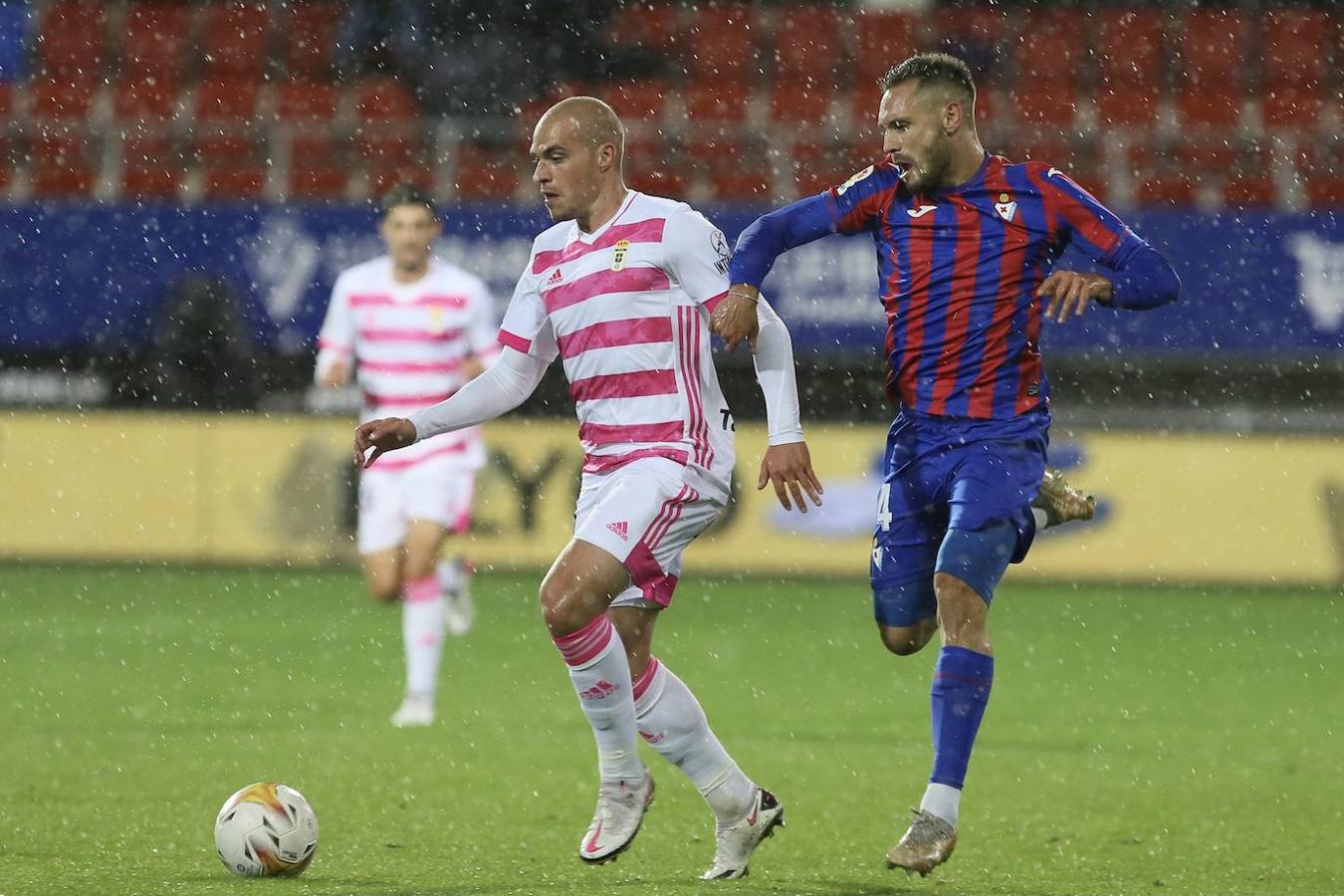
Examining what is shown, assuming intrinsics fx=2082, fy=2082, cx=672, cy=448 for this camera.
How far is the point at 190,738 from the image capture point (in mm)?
7281

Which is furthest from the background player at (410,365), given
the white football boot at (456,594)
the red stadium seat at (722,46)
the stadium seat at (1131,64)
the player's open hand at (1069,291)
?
the stadium seat at (1131,64)

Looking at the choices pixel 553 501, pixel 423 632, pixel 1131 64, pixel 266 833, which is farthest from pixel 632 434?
pixel 1131 64

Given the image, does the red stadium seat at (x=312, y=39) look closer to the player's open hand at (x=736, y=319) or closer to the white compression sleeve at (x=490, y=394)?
the white compression sleeve at (x=490, y=394)

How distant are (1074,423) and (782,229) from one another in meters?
8.55

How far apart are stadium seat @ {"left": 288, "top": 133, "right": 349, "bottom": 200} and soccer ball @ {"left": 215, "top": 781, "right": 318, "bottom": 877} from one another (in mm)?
10444

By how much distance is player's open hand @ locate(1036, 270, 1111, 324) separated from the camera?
476 centimetres

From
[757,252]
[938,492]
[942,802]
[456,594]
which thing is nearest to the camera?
[942,802]

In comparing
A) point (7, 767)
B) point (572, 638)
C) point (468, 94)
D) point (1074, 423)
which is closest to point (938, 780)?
point (572, 638)

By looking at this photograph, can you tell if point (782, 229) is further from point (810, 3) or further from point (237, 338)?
point (810, 3)

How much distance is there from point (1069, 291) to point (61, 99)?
1366 centimetres

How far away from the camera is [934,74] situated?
5238 mm

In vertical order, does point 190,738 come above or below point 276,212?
below

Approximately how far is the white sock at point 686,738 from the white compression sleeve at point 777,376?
27.3 inches

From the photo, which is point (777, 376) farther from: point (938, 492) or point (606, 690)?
point (606, 690)
